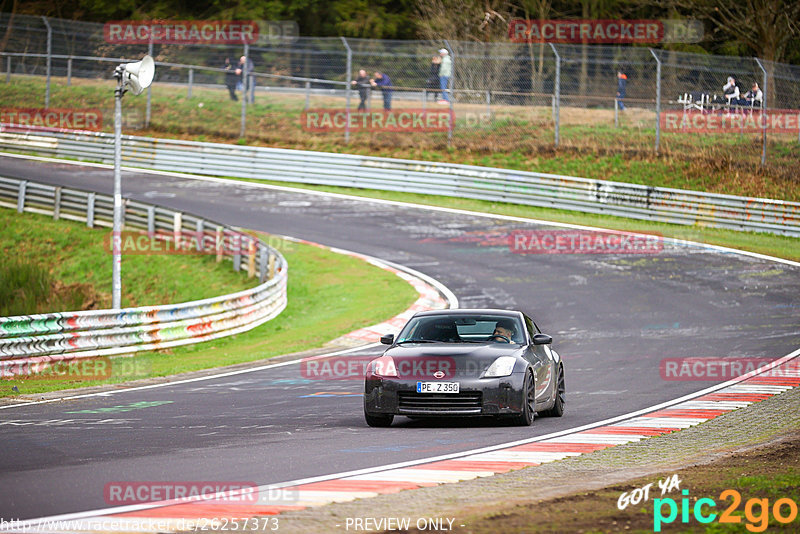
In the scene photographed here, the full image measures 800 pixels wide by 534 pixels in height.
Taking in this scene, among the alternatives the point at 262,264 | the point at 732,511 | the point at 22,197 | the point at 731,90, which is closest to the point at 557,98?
the point at 731,90

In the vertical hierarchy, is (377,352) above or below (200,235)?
below

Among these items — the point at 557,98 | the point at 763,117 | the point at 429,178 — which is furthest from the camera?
the point at 557,98

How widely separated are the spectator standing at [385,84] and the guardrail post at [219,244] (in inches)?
483

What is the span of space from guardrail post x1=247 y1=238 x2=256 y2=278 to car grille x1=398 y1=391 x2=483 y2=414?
15558mm

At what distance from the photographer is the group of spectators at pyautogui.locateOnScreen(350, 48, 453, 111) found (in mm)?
36500

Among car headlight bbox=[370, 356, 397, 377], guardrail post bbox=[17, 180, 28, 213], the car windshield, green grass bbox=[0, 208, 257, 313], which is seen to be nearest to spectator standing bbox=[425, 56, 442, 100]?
green grass bbox=[0, 208, 257, 313]

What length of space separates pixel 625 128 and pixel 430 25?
19.7 meters

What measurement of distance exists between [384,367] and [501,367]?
119 cm

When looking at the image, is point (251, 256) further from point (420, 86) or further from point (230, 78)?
point (230, 78)

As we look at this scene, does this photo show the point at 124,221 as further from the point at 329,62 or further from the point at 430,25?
the point at 430,25

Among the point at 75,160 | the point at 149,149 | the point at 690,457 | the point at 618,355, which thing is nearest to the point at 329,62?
the point at 149,149

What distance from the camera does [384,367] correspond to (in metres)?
11.4

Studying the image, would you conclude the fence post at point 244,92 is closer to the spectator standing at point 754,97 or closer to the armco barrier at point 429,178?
the armco barrier at point 429,178

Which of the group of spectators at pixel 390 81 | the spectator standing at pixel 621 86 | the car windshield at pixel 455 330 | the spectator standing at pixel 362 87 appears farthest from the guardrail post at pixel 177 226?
the car windshield at pixel 455 330
